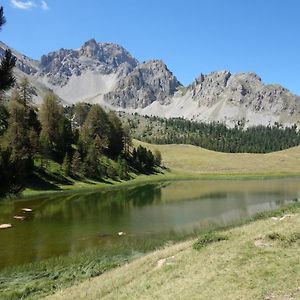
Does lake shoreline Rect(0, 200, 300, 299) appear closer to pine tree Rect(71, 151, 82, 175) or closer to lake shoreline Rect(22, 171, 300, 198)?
lake shoreline Rect(22, 171, 300, 198)

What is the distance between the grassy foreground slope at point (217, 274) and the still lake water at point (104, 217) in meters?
15.4

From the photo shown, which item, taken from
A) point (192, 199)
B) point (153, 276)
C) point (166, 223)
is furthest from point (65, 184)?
point (153, 276)

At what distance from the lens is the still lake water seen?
1749 inches

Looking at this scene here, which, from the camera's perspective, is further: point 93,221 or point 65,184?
point 65,184

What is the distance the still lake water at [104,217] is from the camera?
44.4m

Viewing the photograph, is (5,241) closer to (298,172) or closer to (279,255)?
(279,255)

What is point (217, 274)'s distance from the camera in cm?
2172

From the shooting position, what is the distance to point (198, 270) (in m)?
23.3

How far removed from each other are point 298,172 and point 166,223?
142 meters

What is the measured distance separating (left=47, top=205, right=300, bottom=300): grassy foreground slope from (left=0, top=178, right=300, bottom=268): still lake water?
605 inches

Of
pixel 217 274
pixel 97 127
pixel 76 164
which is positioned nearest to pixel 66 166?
pixel 76 164

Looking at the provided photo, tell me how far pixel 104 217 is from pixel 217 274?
4407 cm

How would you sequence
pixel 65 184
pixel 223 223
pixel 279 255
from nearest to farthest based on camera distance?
pixel 279 255 < pixel 223 223 < pixel 65 184

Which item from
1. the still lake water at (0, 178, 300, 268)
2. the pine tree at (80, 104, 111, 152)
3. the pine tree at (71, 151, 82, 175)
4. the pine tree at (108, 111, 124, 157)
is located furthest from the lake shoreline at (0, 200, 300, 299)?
the pine tree at (108, 111, 124, 157)
